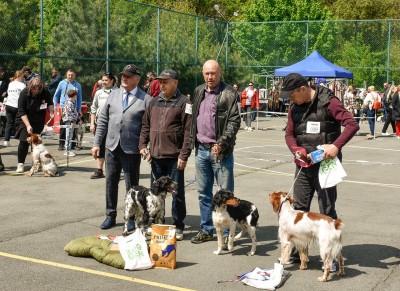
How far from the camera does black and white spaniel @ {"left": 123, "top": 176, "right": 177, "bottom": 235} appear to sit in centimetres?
738

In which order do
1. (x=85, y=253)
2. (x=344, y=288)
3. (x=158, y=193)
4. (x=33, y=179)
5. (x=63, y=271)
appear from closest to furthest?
1. (x=344, y=288)
2. (x=63, y=271)
3. (x=85, y=253)
4. (x=158, y=193)
5. (x=33, y=179)

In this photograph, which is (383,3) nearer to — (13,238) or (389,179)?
(389,179)

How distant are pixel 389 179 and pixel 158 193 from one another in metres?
6.84

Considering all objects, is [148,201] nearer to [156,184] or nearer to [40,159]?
[156,184]

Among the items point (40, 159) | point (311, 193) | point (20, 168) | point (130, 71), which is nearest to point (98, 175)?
point (40, 159)

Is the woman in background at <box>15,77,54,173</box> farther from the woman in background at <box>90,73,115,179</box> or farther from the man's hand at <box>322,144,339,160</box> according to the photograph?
the man's hand at <box>322,144,339,160</box>

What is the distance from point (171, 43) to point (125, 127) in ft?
62.4

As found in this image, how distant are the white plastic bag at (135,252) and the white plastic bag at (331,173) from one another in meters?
1.86

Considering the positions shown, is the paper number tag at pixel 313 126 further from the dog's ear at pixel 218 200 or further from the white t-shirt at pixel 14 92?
the white t-shirt at pixel 14 92

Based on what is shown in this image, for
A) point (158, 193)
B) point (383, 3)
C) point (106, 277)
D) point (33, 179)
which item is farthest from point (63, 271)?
point (383, 3)

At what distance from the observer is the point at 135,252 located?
21.4 feet

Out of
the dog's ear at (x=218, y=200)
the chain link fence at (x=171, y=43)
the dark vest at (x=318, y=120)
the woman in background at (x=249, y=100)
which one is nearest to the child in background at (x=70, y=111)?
the chain link fence at (x=171, y=43)

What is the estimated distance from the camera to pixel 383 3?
190 feet

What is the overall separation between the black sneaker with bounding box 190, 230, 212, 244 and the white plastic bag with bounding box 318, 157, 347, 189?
176 centimetres
